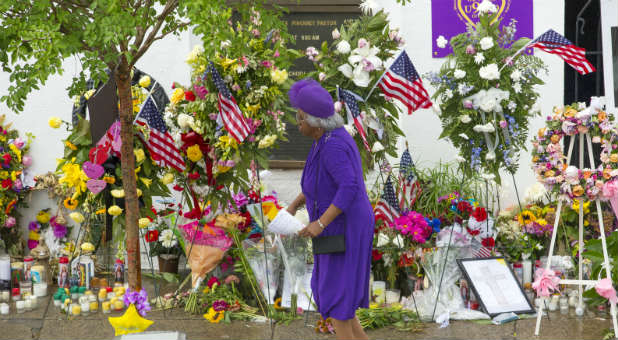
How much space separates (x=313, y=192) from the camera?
4508mm

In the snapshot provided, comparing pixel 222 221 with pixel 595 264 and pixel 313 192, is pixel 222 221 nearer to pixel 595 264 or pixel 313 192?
pixel 313 192

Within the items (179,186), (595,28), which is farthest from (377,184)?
(595,28)

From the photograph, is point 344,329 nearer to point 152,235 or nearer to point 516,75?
point 516,75

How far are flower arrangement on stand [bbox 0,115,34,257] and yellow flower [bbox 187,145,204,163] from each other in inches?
86.0

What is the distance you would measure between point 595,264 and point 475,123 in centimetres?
136

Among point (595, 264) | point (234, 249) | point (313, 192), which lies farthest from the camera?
point (234, 249)

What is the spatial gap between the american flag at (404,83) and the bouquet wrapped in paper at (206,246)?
1.74 metres

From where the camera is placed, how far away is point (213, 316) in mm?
5918

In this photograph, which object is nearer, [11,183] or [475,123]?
[475,123]

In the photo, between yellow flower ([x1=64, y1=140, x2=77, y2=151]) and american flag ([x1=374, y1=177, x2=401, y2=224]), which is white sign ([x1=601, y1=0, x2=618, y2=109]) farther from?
yellow flower ([x1=64, y1=140, x2=77, y2=151])

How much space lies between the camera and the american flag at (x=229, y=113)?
553cm

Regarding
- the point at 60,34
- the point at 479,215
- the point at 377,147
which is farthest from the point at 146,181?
the point at 479,215

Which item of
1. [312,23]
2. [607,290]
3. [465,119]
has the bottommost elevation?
[607,290]

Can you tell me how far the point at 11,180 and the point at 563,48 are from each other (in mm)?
4967
